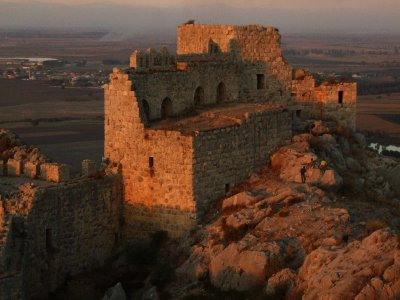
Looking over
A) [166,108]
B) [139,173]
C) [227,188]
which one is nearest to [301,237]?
[227,188]

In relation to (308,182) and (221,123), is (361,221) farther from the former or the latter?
(221,123)

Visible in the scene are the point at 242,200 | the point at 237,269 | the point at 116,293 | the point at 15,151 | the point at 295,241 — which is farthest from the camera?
the point at 15,151

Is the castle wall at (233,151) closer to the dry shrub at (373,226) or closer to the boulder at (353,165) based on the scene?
the boulder at (353,165)

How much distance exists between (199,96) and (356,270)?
1119 cm

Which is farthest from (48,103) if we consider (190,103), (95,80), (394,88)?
(190,103)

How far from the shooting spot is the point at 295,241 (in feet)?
74.7

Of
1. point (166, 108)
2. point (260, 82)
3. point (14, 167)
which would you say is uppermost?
point (260, 82)

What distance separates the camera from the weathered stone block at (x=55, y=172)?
25.2 metres

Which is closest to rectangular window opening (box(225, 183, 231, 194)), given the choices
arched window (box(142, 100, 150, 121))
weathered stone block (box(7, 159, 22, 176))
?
arched window (box(142, 100, 150, 121))

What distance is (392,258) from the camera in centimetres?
1948

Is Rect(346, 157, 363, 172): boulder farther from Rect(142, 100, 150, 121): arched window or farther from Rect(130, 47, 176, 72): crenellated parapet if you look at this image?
Rect(142, 100, 150, 121): arched window

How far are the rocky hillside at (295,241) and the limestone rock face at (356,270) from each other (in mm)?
21

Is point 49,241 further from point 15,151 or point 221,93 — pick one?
point 221,93

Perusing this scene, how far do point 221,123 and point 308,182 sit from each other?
9.20ft
